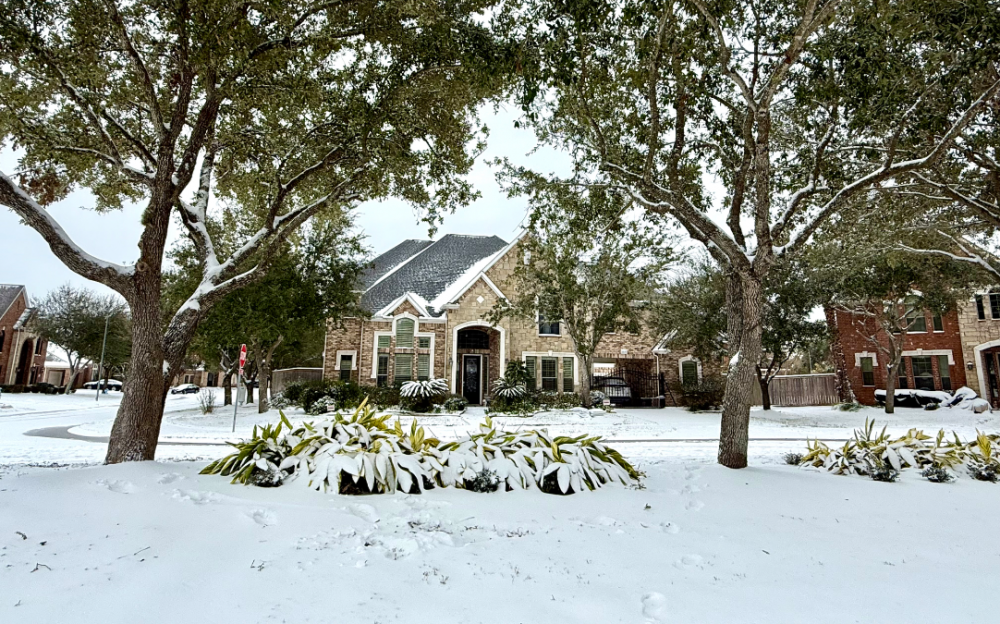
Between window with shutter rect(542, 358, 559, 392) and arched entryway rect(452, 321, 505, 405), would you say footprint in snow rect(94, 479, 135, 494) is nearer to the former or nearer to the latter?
arched entryway rect(452, 321, 505, 405)

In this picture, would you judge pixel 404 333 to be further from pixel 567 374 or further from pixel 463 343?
pixel 567 374

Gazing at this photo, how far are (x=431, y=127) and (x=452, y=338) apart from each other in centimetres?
1573

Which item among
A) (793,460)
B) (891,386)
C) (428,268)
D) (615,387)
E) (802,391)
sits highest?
(428,268)

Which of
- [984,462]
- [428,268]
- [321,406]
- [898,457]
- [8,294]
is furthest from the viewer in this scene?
[8,294]

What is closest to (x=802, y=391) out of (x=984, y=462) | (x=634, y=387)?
(x=634, y=387)

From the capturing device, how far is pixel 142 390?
6.15 metres

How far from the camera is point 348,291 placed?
19.6 m

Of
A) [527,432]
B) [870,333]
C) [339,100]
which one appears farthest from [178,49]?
[870,333]

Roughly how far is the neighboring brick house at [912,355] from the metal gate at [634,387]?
343 inches

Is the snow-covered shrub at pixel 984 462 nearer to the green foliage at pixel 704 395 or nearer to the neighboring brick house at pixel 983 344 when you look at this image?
the green foliage at pixel 704 395

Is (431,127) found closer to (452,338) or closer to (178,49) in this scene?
(178,49)

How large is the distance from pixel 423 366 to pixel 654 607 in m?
20.5

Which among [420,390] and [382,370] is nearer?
[420,390]

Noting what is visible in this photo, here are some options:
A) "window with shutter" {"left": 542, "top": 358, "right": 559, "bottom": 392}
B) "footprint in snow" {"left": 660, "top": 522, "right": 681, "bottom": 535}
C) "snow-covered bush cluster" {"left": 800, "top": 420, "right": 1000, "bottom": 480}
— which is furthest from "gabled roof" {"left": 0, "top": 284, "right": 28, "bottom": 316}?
"snow-covered bush cluster" {"left": 800, "top": 420, "right": 1000, "bottom": 480}
